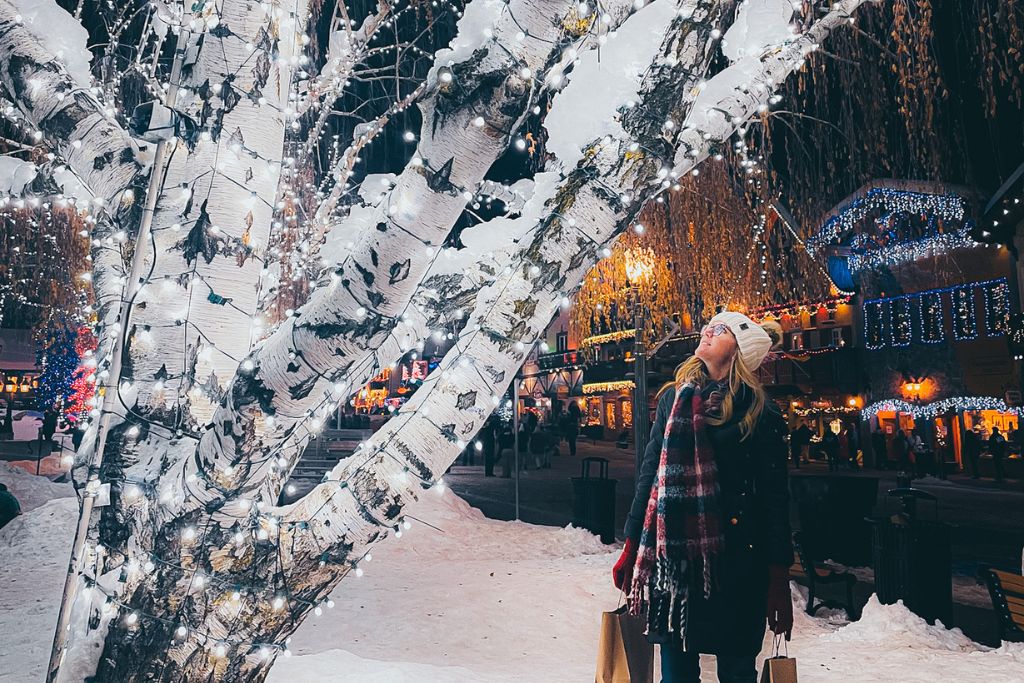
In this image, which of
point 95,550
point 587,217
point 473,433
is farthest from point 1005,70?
point 95,550

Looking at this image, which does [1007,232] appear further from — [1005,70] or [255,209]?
[255,209]

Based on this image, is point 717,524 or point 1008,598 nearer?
point 717,524

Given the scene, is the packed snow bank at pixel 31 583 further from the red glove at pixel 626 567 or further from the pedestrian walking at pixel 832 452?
the pedestrian walking at pixel 832 452

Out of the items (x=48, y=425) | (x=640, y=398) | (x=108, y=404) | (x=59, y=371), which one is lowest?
(x=48, y=425)

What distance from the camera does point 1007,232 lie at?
19.3 m

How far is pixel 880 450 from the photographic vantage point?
20.7 metres

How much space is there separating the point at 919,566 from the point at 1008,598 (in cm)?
111

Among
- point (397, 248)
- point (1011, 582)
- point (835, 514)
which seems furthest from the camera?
point (835, 514)

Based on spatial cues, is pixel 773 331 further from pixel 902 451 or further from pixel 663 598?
pixel 902 451

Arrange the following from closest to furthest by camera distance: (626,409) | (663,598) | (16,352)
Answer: (663,598)
(626,409)
(16,352)

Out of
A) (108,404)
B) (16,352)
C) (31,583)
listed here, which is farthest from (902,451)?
(16,352)

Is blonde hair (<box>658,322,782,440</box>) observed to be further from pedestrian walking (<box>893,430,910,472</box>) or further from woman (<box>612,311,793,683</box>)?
pedestrian walking (<box>893,430,910,472</box>)

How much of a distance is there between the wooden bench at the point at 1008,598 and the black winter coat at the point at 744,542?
8.13ft

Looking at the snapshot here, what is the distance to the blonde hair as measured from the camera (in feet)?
8.82
